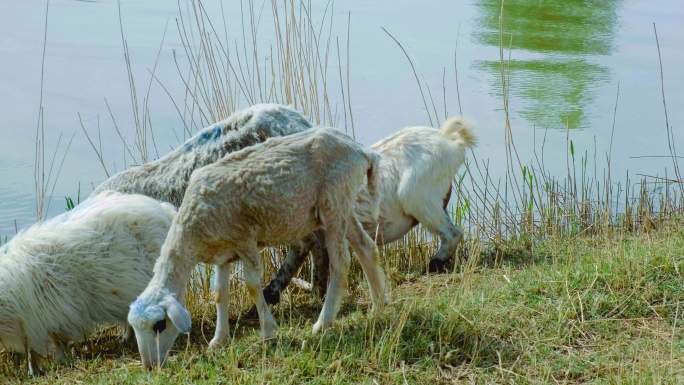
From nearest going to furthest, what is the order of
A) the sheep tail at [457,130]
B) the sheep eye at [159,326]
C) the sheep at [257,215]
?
1. the sheep eye at [159,326]
2. the sheep at [257,215]
3. the sheep tail at [457,130]

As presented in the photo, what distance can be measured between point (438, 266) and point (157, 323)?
2.64m

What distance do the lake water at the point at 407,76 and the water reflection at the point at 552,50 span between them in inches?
1.0

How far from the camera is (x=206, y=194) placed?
477 cm

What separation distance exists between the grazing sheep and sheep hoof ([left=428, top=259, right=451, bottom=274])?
1479 millimetres

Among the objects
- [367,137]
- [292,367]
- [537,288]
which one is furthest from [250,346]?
[367,137]

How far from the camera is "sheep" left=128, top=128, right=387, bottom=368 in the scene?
184 inches

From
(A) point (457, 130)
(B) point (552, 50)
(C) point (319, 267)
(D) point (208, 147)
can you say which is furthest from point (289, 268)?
(B) point (552, 50)

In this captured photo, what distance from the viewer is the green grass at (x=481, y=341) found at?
14.4ft

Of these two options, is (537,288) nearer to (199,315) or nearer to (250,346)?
(250,346)

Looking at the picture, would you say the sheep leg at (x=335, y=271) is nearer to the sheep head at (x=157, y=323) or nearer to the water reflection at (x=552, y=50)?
the sheep head at (x=157, y=323)

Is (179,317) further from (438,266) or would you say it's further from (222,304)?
(438,266)

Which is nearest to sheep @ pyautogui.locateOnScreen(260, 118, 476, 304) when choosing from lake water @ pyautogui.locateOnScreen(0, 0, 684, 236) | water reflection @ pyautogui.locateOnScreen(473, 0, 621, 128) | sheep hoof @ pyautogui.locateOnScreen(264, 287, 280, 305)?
sheep hoof @ pyautogui.locateOnScreen(264, 287, 280, 305)

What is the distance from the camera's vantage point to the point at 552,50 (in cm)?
1382

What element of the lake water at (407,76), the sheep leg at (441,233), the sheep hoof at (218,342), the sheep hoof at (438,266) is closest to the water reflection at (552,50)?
the lake water at (407,76)
